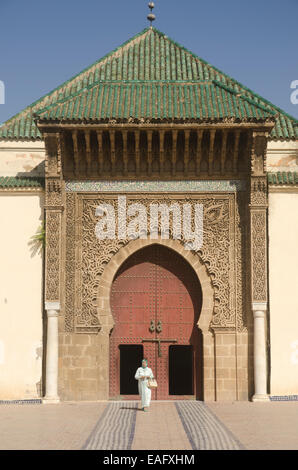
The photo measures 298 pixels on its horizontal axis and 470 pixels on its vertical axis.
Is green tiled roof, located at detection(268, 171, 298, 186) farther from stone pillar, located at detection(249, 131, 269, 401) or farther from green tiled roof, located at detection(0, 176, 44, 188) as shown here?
green tiled roof, located at detection(0, 176, 44, 188)

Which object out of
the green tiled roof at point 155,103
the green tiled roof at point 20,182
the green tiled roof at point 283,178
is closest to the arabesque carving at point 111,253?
the green tiled roof at point 20,182

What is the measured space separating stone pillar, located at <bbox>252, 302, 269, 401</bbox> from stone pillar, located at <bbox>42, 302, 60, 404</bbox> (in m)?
3.22

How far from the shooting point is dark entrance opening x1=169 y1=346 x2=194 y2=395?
16.8 m

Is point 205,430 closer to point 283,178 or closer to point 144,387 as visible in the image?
point 144,387

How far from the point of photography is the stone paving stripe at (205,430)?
24.3ft

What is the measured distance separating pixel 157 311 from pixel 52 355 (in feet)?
6.41

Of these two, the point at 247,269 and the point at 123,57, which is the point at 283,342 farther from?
the point at 123,57

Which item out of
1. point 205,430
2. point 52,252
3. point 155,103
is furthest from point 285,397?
point 155,103

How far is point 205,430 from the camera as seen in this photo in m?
8.55

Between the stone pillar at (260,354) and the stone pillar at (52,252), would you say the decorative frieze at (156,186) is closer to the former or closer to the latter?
the stone pillar at (52,252)

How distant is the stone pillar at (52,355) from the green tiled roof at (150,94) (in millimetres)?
3115

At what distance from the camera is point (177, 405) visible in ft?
38.3

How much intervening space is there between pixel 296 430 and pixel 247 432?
1.91 feet

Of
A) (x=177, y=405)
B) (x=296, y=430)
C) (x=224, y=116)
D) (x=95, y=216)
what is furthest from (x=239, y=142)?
(x=296, y=430)
